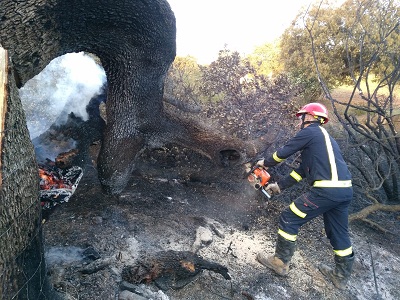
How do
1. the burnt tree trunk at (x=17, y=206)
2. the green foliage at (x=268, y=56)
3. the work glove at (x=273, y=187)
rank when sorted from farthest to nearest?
1. the green foliage at (x=268, y=56)
2. the work glove at (x=273, y=187)
3. the burnt tree trunk at (x=17, y=206)

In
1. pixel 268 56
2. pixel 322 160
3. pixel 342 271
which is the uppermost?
pixel 268 56

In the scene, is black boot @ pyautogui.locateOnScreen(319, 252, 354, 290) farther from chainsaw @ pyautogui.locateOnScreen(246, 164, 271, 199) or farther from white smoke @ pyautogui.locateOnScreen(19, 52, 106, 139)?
white smoke @ pyautogui.locateOnScreen(19, 52, 106, 139)

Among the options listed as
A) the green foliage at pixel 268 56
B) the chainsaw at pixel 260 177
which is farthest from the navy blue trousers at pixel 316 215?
the green foliage at pixel 268 56

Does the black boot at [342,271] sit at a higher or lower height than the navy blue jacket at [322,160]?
lower

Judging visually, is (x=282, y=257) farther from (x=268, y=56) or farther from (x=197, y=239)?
(x=268, y=56)

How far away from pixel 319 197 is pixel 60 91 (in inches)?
163

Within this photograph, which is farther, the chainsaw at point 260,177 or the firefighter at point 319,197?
the chainsaw at point 260,177

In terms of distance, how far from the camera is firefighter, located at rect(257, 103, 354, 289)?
3.25m

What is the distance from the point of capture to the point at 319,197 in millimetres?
3268

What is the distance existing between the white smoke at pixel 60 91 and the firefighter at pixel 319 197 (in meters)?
3.25

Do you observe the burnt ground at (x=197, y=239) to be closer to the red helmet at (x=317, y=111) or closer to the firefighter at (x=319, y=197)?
the firefighter at (x=319, y=197)

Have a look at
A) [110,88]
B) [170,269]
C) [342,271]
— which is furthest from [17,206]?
[342,271]

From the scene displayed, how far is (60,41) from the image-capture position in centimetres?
292

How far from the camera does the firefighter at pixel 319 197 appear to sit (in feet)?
10.7
